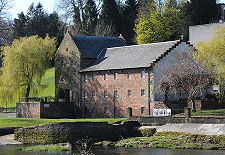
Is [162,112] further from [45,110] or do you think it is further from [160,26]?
[160,26]

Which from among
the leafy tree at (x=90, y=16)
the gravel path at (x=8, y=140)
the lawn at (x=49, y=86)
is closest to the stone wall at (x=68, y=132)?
the gravel path at (x=8, y=140)

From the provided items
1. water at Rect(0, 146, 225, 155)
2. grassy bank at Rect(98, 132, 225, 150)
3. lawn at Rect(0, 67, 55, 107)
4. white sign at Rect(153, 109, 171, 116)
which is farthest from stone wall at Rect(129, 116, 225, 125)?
lawn at Rect(0, 67, 55, 107)

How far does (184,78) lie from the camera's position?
56438mm

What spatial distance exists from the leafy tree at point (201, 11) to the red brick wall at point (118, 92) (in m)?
21.7

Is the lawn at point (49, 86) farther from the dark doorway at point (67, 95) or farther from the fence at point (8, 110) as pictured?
Result: the dark doorway at point (67, 95)

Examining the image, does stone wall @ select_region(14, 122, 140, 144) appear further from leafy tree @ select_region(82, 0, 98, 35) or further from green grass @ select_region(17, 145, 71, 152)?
leafy tree @ select_region(82, 0, 98, 35)

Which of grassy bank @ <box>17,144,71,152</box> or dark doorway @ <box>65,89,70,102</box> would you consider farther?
dark doorway @ <box>65,89,70,102</box>

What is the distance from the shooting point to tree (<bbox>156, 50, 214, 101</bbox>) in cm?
5593

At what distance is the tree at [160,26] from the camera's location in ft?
268

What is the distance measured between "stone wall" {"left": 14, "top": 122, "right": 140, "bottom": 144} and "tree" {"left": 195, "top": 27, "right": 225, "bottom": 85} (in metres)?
11.0

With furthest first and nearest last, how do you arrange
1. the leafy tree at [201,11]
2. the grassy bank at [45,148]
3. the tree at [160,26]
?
the tree at [160,26], the leafy tree at [201,11], the grassy bank at [45,148]

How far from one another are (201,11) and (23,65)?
29477 millimetres

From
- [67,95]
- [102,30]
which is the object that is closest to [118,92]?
[67,95]

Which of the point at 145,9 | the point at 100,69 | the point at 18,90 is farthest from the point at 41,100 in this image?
the point at 145,9
